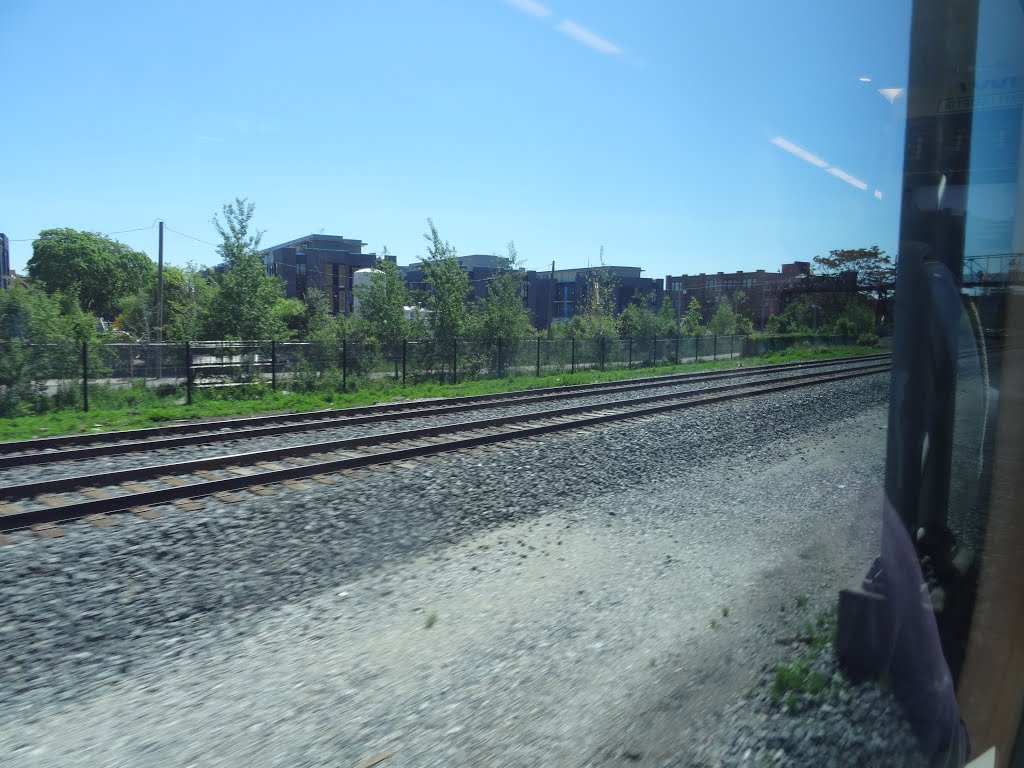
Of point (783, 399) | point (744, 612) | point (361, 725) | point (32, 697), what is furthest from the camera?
point (783, 399)

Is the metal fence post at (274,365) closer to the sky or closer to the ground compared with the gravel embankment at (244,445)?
closer to the sky

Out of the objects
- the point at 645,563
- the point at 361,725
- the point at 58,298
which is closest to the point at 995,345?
the point at 645,563

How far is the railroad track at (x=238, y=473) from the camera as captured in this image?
7719 mm

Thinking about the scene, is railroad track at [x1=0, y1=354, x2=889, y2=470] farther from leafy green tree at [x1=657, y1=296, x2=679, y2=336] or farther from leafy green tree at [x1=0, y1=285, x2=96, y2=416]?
leafy green tree at [x1=657, y1=296, x2=679, y2=336]

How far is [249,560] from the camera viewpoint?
6.46 metres

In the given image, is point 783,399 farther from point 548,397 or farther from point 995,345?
point 995,345

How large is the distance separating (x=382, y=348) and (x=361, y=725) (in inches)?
840

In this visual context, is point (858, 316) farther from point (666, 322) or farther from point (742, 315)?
point (742, 315)

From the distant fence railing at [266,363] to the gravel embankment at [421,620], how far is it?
33.3 feet

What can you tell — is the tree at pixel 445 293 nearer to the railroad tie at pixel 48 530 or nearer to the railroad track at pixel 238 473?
the railroad track at pixel 238 473

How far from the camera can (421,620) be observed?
17.7ft

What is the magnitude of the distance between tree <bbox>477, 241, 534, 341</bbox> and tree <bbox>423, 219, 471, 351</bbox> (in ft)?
3.43

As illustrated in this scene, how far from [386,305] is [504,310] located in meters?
5.11

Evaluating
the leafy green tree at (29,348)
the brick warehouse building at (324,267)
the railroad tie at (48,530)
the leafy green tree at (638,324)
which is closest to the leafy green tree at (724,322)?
the leafy green tree at (638,324)
